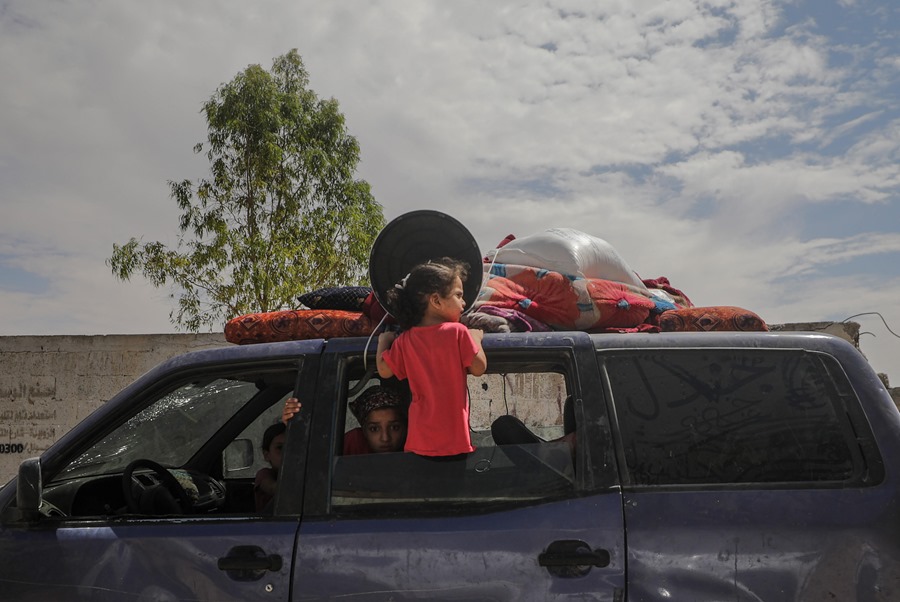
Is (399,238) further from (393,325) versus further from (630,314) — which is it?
(630,314)

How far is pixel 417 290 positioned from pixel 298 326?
484mm

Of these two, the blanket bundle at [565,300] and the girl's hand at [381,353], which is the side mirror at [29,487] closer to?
the girl's hand at [381,353]

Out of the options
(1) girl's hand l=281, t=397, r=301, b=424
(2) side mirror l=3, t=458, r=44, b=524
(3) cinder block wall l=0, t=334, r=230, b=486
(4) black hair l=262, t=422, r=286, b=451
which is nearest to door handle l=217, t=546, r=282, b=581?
(1) girl's hand l=281, t=397, r=301, b=424

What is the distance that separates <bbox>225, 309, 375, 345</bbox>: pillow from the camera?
2816 millimetres

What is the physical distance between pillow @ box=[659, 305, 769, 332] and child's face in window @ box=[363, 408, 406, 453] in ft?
3.28

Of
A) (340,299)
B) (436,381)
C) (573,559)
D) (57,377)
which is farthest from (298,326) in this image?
(57,377)

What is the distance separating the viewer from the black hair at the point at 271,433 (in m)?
3.49

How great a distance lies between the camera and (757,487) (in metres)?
2.29

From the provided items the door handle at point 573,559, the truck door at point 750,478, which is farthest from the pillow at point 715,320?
the door handle at point 573,559

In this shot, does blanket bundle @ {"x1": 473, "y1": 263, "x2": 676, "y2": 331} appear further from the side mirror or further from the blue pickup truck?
the side mirror

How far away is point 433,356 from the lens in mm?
2584

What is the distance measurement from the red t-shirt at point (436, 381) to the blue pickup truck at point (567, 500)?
0.07 meters

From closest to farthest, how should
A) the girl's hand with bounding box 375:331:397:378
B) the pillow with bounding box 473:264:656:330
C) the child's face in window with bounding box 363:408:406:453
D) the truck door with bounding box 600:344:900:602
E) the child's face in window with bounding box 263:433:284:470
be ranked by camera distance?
1. the truck door with bounding box 600:344:900:602
2. the girl's hand with bounding box 375:331:397:378
3. the child's face in window with bounding box 363:408:406:453
4. the pillow with bounding box 473:264:656:330
5. the child's face in window with bounding box 263:433:284:470

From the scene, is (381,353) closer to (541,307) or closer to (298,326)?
(298,326)
